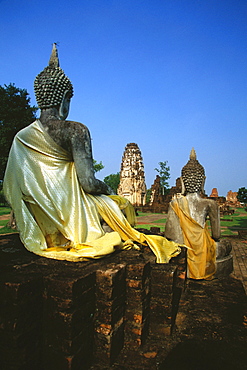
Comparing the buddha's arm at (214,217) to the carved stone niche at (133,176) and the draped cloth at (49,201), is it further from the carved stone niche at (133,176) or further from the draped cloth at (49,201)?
the carved stone niche at (133,176)

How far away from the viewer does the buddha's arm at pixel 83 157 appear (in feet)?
8.04

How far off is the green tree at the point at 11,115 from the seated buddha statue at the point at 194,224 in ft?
29.9

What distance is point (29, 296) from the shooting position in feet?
5.26

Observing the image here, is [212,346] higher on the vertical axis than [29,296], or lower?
lower

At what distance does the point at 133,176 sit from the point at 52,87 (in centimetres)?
3356

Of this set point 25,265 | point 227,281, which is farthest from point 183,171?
point 25,265

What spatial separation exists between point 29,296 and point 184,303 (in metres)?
1.87

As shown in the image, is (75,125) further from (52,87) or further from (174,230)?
(174,230)

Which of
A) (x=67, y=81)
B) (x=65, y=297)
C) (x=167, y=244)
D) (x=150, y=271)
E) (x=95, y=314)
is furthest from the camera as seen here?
(x=167, y=244)

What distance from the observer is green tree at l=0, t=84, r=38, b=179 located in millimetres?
10773

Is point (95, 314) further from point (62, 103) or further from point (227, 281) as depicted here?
point (227, 281)

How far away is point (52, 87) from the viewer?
101 inches

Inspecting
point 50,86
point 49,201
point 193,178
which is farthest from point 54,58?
point 193,178

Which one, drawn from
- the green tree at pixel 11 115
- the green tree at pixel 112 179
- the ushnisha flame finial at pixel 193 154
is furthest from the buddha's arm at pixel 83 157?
the green tree at pixel 112 179
